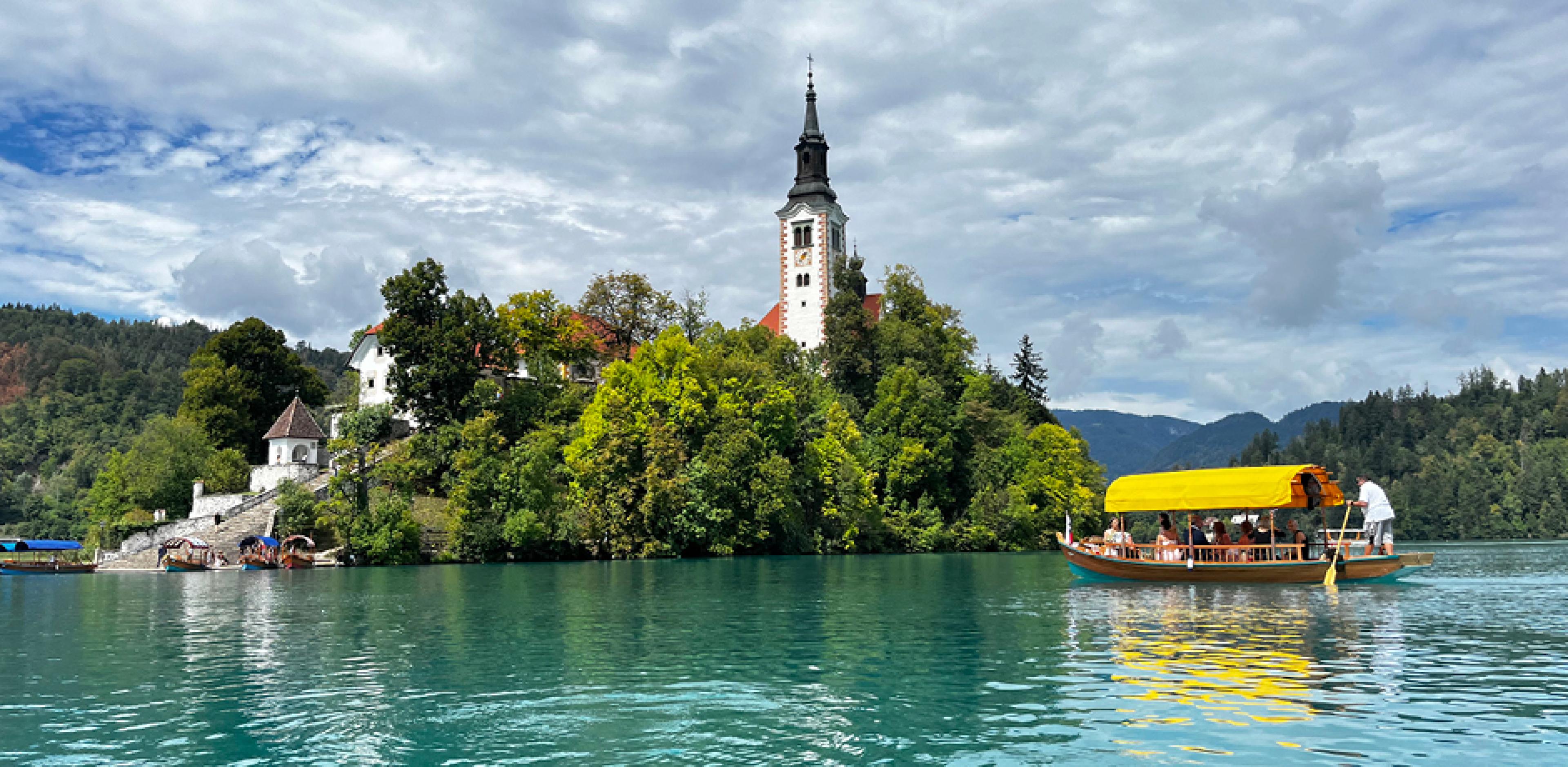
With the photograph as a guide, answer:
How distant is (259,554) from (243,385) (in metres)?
23.3

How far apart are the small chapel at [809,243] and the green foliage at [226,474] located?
49154mm

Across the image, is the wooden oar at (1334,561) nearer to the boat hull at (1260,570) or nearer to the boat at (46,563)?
the boat hull at (1260,570)

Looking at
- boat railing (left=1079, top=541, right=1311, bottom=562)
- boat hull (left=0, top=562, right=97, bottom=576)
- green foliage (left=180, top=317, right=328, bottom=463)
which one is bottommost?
boat hull (left=0, top=562, right=97, bottom=576)

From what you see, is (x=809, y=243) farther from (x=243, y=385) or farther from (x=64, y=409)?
(x=64, y=409)

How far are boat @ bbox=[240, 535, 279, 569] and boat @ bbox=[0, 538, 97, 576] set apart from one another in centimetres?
929

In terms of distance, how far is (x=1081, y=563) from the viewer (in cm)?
4106

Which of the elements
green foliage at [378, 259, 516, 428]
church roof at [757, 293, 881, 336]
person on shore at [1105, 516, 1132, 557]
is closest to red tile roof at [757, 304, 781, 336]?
church roof at [757, 293, 881, 336]

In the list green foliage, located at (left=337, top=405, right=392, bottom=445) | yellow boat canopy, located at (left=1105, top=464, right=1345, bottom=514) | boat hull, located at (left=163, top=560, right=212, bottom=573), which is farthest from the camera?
green foliage, located at (left=337, top=405, right=392, bottom=445)

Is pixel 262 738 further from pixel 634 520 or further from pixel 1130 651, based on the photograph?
pixel 634 520

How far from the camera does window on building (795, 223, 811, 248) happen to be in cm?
A: 10519

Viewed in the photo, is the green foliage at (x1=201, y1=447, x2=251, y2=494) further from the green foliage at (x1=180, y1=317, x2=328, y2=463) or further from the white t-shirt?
the white t-shirt

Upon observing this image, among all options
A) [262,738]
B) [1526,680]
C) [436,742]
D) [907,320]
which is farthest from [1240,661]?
[907,320]

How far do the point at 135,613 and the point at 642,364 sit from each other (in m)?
42.0

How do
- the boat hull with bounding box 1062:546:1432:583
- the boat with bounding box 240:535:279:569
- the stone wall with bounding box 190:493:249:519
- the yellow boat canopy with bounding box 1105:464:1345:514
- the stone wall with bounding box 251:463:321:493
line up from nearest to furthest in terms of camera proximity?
the yellow boat canopy with bounding box 1105:464:1345:514 → the boat hull with bounding box 1062:546:1432:583 → the boat with bounding box 240:535:279:569 → the stone wall with bounding box 190:493:249:519 → the stone wall with bounding box 251:463:321:493
